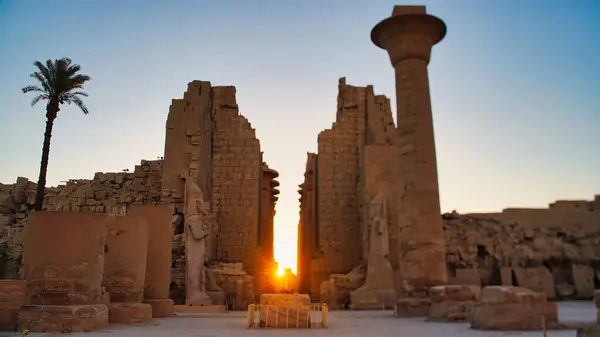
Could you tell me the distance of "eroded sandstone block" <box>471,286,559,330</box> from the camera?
7324mm

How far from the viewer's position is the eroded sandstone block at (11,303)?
7.50m

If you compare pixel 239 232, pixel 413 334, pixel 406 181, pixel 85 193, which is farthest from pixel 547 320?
pixel 85 193

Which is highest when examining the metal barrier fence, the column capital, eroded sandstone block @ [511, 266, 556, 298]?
the column capital

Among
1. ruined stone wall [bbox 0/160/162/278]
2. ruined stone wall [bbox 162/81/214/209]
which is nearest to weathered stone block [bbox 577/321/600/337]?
ruined stone wall [bbox 162/81/214/209]

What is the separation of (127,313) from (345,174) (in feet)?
37.3

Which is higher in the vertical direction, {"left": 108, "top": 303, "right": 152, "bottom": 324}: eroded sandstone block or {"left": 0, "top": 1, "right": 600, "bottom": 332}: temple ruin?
{"left": 0, "top": 1, "right": 600, "bottom": 332}: temple ruin

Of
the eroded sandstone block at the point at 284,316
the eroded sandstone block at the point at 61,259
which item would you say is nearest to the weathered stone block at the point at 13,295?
the eroded sandstone block at the point at 61,259

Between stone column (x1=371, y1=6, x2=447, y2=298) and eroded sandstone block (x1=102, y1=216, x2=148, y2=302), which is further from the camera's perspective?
stone column (x1=371, y1=6, x2=447, y2=298)

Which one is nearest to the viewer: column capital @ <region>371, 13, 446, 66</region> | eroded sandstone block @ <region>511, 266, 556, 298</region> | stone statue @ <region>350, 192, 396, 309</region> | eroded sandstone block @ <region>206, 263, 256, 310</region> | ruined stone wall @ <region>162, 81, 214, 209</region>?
column capital @ <region>371, 13, 446, 66</region>

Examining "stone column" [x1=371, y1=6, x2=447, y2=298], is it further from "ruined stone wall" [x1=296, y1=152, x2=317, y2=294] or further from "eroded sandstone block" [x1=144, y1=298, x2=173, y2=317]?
"ruined stone wall" [x1=296, y1=152, x2=317, y2=294]

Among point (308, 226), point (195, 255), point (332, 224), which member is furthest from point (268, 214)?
point (195, 255)

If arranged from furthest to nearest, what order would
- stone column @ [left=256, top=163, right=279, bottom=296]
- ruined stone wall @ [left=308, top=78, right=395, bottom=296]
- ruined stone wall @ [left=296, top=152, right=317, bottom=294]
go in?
stone column @ [left=256, top=163, right=279, bottom=296] < ruined stone wall @ [left=296, top=152, right=317, bottom=294] < ruined stone wall @ [left=308, top=78, right=395, bottom=296]

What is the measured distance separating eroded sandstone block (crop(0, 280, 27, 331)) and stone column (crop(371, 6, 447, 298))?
7369mm

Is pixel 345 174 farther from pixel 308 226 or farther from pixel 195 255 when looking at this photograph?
pixel 195 255
